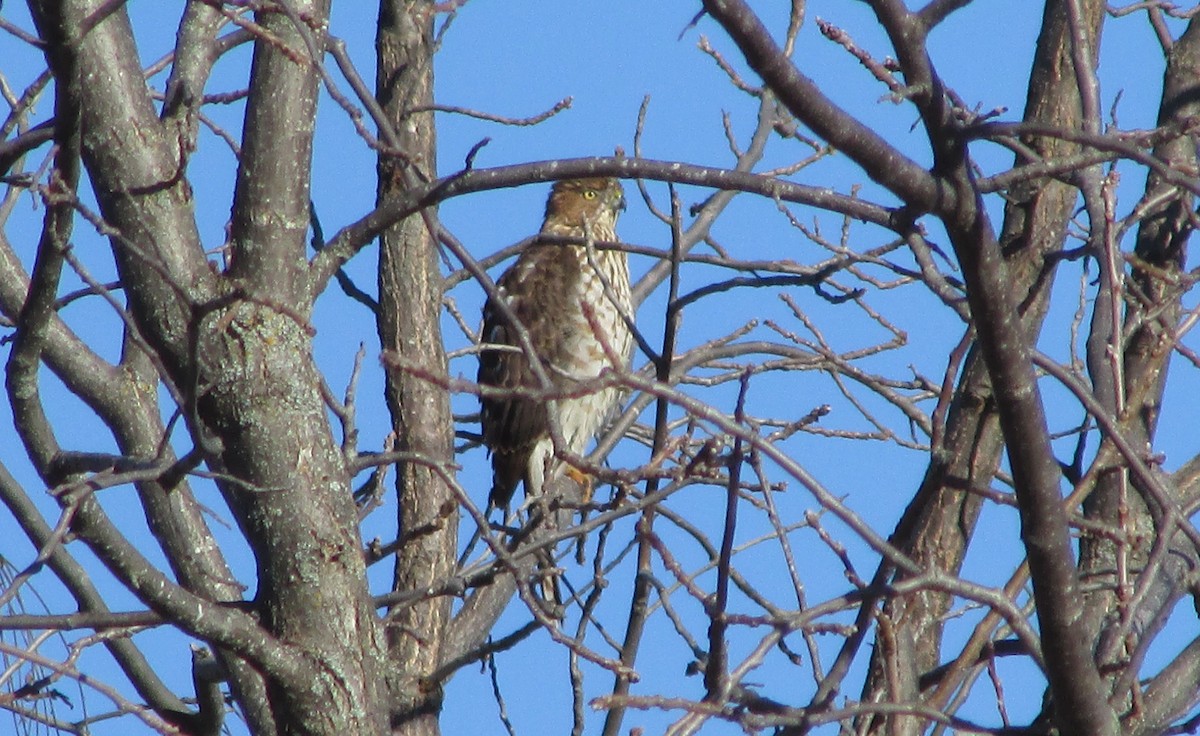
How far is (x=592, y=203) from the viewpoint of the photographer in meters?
8.16

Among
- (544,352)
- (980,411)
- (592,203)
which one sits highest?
(592,203)

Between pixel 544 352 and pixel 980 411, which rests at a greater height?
pixel 544 352

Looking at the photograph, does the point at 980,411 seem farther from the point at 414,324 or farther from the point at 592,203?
the point at 592,203

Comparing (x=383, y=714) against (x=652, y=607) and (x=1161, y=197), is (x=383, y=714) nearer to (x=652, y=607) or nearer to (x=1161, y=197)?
(x=652, y=607)

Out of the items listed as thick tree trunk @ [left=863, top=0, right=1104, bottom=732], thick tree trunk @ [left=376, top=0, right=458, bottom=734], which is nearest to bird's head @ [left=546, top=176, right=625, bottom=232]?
thick tree trunk @ [left=376, top=0, right=458, bottom=734]

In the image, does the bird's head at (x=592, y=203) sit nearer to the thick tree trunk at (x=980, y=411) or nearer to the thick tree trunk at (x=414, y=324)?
the thick tree trunk at (x=414, y=324)

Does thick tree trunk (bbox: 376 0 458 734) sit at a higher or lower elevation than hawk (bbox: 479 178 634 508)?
lower

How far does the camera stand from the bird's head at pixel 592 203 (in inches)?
319

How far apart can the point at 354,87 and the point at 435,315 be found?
1.79 metres

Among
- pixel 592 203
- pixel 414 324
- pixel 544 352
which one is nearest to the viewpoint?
pixel 414 324

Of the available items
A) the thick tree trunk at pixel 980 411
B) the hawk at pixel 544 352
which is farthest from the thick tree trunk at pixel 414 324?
the hawk at pixel 544 352

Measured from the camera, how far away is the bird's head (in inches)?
319

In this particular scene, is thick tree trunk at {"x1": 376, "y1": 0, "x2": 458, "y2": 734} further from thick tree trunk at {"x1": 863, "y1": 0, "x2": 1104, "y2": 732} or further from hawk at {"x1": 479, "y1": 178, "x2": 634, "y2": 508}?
hawk at {"x1": 479, "y1": 178, "x2": 634, "y2": 508}

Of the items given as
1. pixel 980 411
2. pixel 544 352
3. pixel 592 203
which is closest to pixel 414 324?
pixel 980 411
